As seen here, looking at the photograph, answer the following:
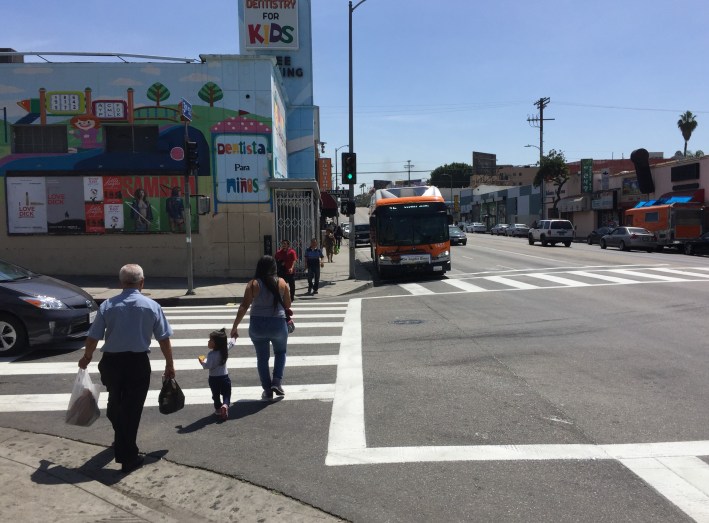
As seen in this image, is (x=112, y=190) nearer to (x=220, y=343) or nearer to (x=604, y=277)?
(x=220, y=343)

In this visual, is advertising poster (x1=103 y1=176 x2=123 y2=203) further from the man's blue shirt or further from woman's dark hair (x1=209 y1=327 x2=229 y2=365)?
the man's blue shirt

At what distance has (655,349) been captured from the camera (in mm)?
9047

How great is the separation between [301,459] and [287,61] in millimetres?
28353

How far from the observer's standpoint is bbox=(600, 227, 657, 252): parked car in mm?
37406

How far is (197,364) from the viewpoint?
8438 mm

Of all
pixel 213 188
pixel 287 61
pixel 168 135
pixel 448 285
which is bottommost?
pixel 448 285

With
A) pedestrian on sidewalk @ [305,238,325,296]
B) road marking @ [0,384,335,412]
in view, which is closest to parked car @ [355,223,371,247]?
pedestrian on sidewalk @ [305,238,325,296]

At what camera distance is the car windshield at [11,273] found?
9.26 m

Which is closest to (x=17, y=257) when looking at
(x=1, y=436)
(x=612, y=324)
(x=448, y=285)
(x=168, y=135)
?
(x=168, y=135)

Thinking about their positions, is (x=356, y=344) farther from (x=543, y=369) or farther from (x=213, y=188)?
(x=213, y=188)

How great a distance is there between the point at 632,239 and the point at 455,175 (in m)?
107

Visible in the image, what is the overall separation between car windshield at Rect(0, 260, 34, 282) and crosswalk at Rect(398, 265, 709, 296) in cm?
1020

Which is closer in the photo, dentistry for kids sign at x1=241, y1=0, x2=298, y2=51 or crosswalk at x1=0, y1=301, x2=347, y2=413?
crosswalk at x1=0, y1=301, x2=347, y2=413

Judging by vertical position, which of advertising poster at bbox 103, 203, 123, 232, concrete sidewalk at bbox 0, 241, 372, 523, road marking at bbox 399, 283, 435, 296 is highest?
advertising poster at bbox 103, 203, 123, 232
